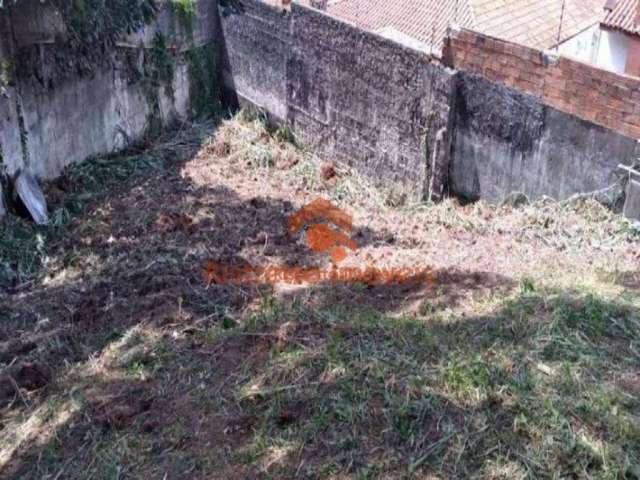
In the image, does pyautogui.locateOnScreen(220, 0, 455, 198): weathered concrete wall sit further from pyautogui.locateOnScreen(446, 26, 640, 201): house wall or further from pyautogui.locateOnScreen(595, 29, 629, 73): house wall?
pyautogui.locateOnScreen(595, 29, 629, 73): house wall

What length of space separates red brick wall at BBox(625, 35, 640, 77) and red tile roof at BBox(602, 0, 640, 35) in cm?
27

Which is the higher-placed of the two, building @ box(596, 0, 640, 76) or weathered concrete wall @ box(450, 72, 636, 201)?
weathered concrete wall @ box(450, 72, 636, 201)

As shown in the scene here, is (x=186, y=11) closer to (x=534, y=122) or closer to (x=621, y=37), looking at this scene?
(x=534, y=122)

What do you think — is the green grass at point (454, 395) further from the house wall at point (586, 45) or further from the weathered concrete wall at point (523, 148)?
the house wall at point (586, 45)

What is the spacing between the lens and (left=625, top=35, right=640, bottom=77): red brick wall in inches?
688

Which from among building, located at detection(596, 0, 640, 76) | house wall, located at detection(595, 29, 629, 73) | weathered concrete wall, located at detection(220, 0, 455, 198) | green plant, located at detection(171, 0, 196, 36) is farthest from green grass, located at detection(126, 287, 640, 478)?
house wall, located at detection(595, 29, 629, 73)

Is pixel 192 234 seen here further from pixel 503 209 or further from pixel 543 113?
pixel 543 113

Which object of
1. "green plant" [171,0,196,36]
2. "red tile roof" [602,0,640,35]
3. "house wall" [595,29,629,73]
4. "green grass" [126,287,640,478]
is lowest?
"house wall" [595,29,629,73]

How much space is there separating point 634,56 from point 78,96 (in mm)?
13689

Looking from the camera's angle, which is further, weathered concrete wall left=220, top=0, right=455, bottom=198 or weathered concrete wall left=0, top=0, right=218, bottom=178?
weathered concrete wall left=220, top=0, right=455, bottom=198

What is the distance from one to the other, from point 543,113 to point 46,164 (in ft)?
18.7

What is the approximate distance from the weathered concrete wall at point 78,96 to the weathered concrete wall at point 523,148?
15.3ft

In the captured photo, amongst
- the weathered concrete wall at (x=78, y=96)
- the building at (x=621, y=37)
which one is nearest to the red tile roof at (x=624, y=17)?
the building at (x=621, y=37)

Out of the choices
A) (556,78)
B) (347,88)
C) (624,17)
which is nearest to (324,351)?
(556,78)
